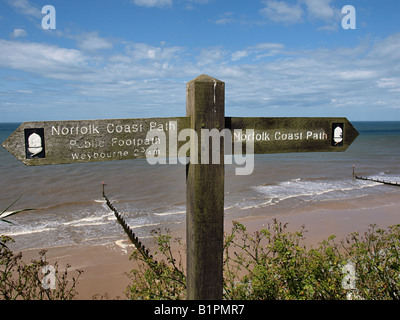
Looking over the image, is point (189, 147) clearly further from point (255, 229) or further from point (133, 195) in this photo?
point (133, 195)

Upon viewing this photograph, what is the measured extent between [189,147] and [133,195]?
18876 mm

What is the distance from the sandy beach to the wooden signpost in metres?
4.94

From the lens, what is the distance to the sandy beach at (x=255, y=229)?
28.2 ft

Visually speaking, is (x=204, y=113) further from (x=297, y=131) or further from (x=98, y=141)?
(x=297, y=131)

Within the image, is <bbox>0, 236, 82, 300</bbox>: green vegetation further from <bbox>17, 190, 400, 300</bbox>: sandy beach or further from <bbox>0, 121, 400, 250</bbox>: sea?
<bbox>0, 121, 400, 250</bbox>: sea

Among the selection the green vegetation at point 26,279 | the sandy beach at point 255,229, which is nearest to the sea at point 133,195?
the sandy beach at point 255,229

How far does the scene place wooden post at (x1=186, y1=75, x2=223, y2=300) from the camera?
2074 mm

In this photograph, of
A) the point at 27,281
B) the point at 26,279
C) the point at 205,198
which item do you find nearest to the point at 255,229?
the point at 27,281

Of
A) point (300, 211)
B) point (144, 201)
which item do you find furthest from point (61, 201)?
point (300, 211)

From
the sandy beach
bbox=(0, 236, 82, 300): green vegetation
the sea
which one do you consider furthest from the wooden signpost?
the sandy beach

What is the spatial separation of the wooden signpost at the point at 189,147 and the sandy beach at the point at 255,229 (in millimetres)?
4940

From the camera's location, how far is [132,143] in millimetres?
2217

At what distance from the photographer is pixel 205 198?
6.95ft
